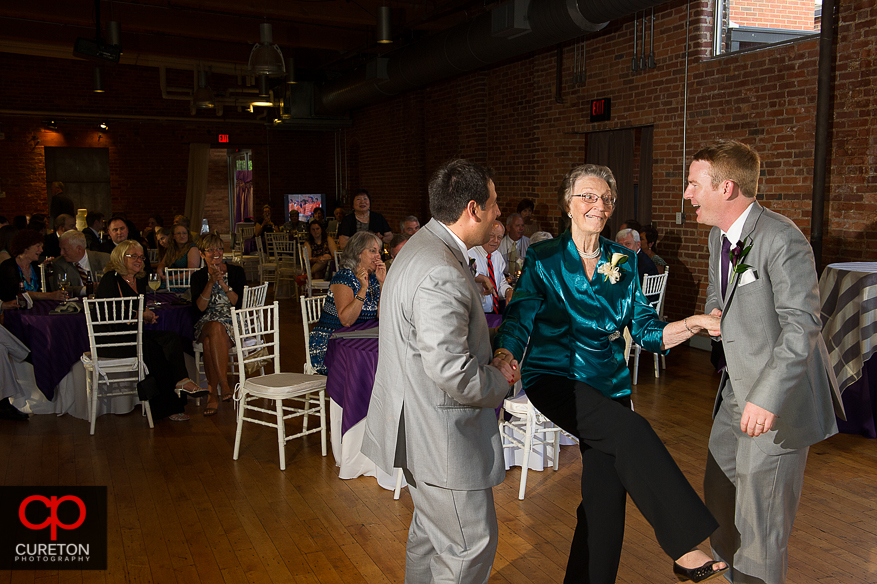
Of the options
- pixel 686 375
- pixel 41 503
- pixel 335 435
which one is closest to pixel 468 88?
pixel 686 375

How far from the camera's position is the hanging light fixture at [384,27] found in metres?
8.61

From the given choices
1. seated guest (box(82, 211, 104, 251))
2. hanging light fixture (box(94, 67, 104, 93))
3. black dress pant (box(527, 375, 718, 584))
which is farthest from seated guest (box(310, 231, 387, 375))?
hanging light fixture (box(94, 67, 104, 93))

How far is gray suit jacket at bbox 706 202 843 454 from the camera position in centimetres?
198

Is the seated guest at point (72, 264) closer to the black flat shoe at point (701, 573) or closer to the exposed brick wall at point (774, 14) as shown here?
the black flat shoe at point (701, 573)

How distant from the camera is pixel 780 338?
2.01 meters

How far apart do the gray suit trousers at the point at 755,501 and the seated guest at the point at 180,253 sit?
20.2 ft

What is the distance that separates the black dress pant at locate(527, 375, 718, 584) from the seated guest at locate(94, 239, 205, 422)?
3558 millimetres

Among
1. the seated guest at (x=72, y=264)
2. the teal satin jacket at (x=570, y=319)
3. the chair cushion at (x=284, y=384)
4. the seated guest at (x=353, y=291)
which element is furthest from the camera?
the seated guest at (x=72, y=264)

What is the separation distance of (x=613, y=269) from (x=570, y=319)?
0.23 meters

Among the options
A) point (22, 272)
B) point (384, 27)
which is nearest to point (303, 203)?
point (384, 27)

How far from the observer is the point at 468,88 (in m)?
10.9

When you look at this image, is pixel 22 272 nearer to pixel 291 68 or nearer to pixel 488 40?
pixel 488 40

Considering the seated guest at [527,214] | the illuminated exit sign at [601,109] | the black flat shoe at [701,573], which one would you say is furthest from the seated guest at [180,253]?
the black flat shoe at [701,573]

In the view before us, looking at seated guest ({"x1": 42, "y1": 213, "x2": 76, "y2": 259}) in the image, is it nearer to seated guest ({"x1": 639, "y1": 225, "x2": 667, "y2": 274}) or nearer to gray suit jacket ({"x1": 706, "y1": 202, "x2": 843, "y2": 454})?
seated guest ({"x1": 639, "y1": 225, "x2": 667, "y2": 274})
